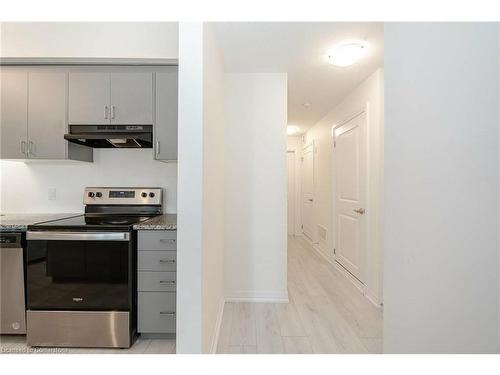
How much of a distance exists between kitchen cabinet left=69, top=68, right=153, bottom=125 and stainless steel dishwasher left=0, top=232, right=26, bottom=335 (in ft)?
3.63

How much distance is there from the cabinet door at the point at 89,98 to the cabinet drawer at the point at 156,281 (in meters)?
1.30

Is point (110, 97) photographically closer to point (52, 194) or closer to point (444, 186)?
point (52, 194)

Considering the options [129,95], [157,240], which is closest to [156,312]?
[157,240]

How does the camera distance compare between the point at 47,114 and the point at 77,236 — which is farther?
the point at 47,114

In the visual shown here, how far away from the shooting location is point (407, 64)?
1022 mm

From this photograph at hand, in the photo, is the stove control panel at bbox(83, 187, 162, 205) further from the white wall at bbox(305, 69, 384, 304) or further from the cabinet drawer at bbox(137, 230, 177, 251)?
the white wall at bbox(305, 69, 384, 304)

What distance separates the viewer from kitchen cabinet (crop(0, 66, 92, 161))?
226 centimetres

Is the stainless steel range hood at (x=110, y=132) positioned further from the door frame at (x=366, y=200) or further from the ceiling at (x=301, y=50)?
the door frame at (x=366, y=200)

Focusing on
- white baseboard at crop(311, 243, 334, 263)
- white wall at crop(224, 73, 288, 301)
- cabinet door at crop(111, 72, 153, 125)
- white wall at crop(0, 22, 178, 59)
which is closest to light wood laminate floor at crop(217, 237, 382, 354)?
white wall at crop(224, 73, 288, 301)

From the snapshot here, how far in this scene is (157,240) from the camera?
6.58 ft

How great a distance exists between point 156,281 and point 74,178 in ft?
4.66

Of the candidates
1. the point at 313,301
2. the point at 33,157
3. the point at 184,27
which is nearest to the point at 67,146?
the point at 33,157
